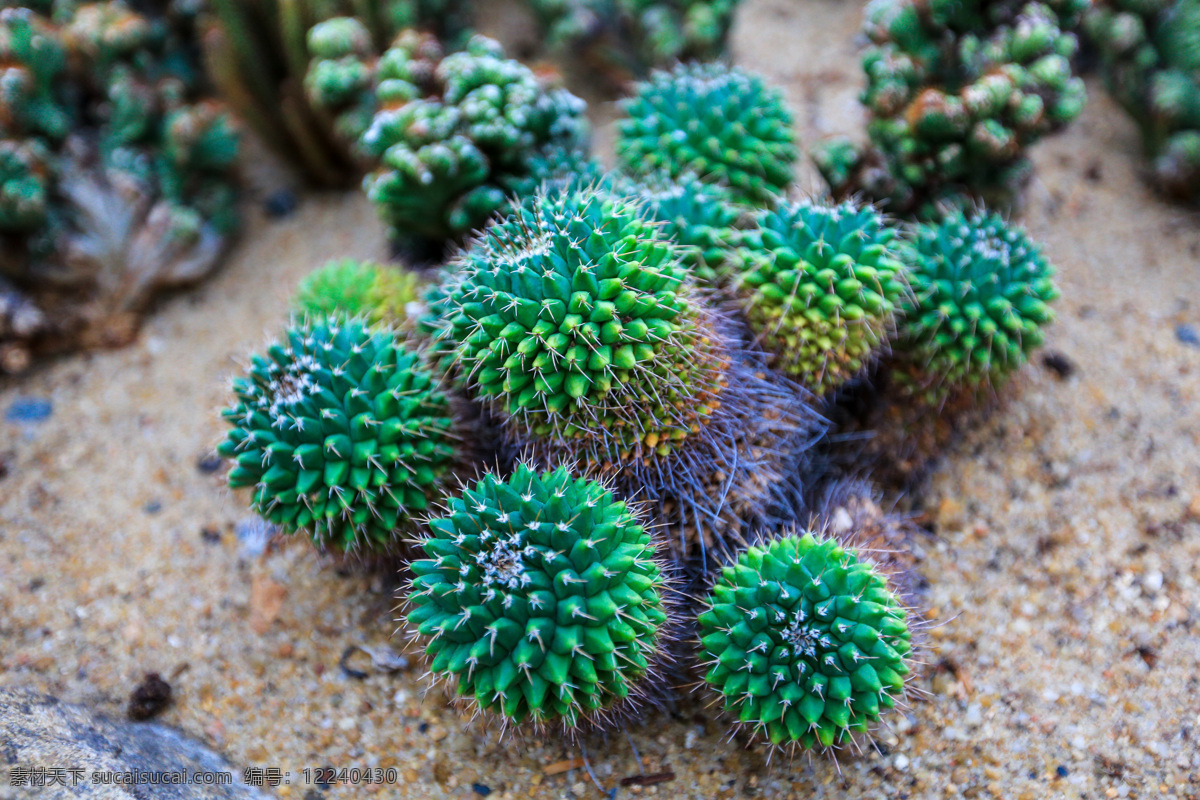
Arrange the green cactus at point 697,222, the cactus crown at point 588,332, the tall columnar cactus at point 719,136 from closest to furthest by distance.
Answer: the cactus crown at point 588,332, the green cactus at point 697,222, the tall columnar cactus at point 719,136

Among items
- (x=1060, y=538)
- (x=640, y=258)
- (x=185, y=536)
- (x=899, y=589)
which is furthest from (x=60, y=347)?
(x=1060, y=538)

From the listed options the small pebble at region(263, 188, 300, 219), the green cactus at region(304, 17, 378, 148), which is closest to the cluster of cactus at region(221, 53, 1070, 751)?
the green cactus at region(304, 17, 378, 148)

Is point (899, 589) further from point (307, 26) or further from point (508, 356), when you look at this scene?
point (307, 26)

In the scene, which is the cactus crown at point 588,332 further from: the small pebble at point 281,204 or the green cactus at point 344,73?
the small pebble at point 281,204

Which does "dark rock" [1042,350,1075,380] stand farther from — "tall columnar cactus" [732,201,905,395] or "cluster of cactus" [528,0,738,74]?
"cluster of cactus" [528,0,738,74]

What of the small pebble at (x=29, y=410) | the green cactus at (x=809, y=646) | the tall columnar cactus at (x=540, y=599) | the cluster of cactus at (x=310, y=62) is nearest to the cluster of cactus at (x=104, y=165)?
the cluster of cactus at (x=310, y=62)

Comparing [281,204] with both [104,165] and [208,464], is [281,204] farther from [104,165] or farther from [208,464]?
[208,464]
